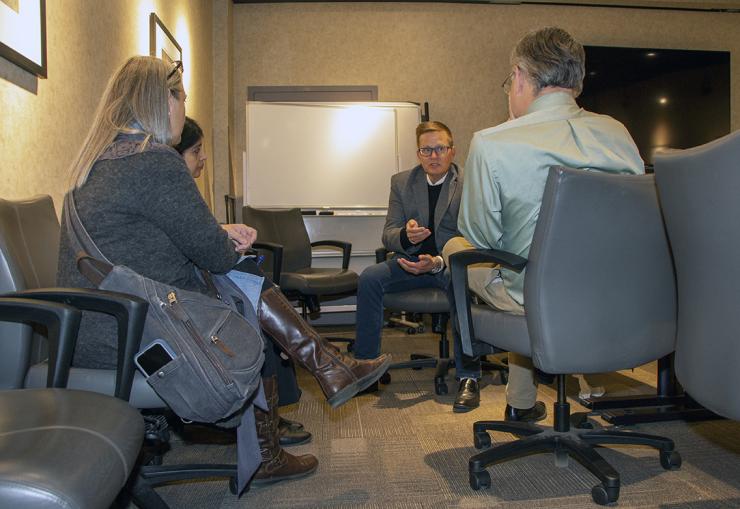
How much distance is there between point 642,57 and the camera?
5.73m

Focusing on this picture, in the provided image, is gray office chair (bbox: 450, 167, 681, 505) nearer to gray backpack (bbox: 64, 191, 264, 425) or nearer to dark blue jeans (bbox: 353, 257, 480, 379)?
gray backpack (bbox: 64, 191, 264, 425)

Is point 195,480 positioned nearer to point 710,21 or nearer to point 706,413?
point 706,413

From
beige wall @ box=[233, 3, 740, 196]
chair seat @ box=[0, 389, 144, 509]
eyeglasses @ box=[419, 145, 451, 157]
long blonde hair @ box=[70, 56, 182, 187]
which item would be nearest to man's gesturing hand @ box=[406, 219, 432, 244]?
eyeglasses @ box=[419, 145, 451, 157]

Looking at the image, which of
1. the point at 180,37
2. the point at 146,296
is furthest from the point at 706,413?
the point at 180,37

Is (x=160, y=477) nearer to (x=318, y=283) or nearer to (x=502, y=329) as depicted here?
(x=502, y=329)

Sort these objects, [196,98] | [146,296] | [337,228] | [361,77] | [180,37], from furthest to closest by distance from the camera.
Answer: [361,77], [337,228], [196,98], [180,37], [146,296]

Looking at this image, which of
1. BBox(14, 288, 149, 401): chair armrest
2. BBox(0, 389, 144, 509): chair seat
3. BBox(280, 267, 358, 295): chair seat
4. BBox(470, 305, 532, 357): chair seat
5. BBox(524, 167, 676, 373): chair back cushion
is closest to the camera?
BBox(0, 389, 144, 509): chair seat

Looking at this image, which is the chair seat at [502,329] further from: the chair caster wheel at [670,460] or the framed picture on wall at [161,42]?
the framed picture on wall at [161,42]

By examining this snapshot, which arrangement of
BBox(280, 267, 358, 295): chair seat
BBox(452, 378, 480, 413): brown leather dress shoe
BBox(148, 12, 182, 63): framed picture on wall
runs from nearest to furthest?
BBox(452, 378, 480, 413): brown leather dress shoe < BBox(148, 12, 182, 63): framed picture on wall < BBox(280, 267, 358, 295): chair seat

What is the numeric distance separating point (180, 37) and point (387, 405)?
8.94 ft

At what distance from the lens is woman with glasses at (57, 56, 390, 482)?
1493 millimetres

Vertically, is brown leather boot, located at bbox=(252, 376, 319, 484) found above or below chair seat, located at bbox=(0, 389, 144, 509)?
below

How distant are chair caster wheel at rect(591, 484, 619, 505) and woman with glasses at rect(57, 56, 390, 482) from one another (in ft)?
2.34

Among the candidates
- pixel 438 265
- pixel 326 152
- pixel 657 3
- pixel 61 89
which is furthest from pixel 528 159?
pixel 657 3
